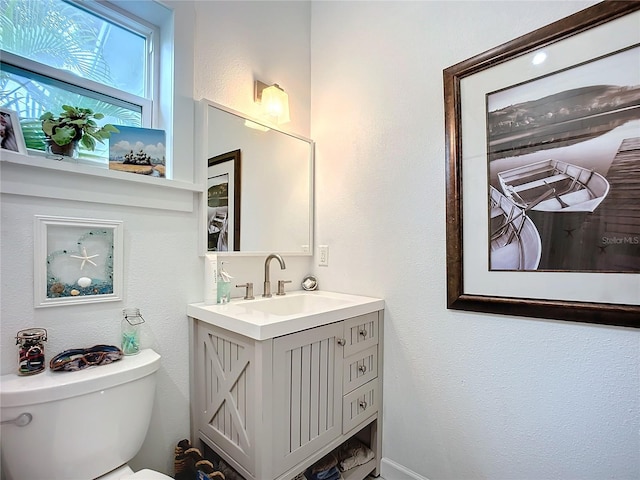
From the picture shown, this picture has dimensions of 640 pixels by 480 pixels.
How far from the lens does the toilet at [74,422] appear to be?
828mm

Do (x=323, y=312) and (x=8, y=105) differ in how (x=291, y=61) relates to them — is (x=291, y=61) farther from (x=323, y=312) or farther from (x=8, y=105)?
(x=323, y=312)

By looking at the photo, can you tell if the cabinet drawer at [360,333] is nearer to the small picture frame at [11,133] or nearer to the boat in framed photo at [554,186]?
the boat in framed photo at [554,186]

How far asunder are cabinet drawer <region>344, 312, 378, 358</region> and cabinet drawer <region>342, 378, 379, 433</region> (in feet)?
0.61

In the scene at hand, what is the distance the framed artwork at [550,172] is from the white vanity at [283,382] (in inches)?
19.0

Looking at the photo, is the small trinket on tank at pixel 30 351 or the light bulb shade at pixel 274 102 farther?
the light bulb shade at pixel 274 102

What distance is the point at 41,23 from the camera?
1139 millimetres

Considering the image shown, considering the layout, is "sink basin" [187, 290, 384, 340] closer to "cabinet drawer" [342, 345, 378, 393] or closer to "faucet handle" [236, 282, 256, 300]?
"faucet handle" [236, 282, 256, 300]

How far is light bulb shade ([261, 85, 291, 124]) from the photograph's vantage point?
1.63m

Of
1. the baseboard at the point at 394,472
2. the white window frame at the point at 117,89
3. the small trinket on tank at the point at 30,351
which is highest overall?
the white window frame at the point at 117,89

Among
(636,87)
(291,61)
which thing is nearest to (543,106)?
(636,87)

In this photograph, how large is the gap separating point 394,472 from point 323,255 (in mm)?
1132

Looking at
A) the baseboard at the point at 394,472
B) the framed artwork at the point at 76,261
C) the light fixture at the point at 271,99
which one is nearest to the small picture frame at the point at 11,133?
the framed artwork at the point at 76,261

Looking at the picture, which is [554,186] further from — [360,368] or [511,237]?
[360,368]

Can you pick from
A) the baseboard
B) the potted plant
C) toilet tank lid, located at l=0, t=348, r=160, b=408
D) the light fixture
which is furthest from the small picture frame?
the baseboard
